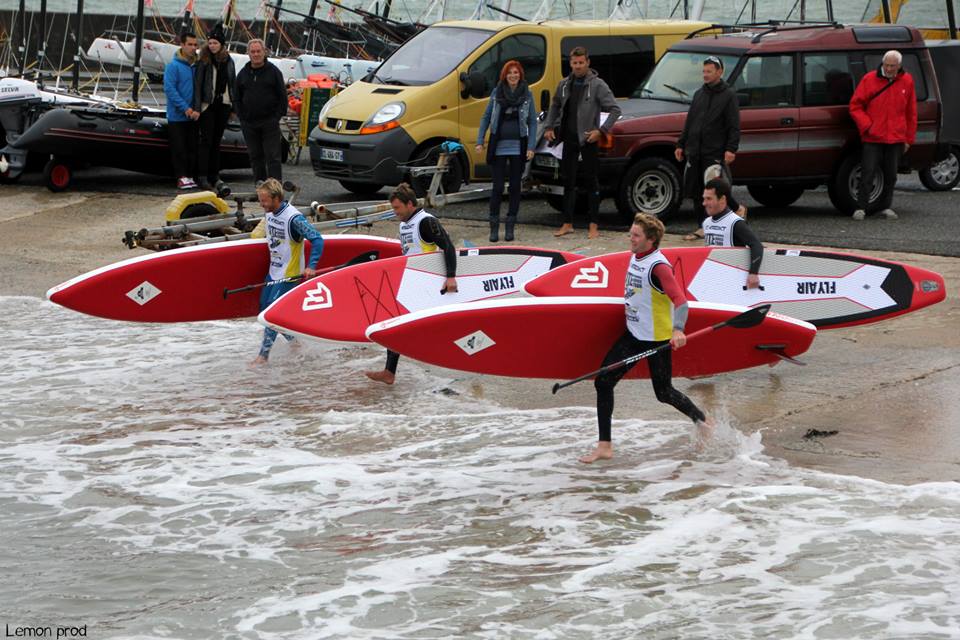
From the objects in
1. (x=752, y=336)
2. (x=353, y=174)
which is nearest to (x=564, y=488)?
(x=752, y=336)

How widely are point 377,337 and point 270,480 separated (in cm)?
137

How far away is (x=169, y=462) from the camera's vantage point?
8141 mm

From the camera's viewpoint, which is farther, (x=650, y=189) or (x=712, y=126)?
(x=650, y=189)

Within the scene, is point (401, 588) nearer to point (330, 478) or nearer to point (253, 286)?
point (330, 478)

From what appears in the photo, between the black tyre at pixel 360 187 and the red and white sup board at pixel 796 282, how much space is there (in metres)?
6.35

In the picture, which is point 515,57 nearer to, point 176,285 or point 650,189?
point 650,189

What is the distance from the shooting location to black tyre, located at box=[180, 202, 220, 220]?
46.3 ft

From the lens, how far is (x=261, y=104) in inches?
613

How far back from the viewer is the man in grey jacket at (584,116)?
44.9 ft

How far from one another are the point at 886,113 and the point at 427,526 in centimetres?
934

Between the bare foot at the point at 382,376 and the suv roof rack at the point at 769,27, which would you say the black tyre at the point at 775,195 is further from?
the bare foot at the point at 382,376

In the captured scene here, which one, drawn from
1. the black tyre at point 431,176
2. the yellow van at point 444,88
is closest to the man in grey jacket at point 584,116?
the black tyre at point 431,176

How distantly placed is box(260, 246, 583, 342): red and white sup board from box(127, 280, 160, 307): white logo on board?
1.56 metres

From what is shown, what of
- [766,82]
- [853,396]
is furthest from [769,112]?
[853,396]
